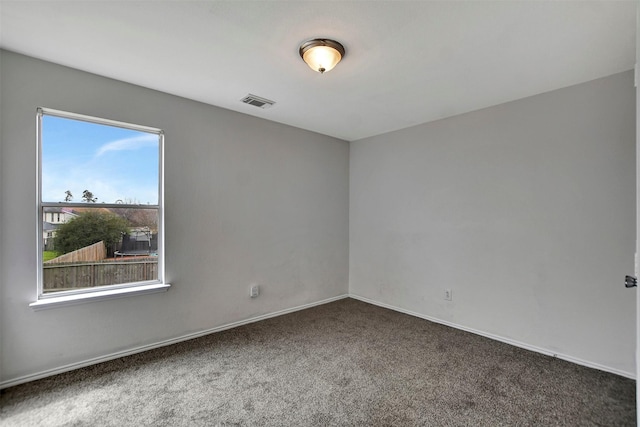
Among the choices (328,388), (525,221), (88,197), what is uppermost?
(88,197)

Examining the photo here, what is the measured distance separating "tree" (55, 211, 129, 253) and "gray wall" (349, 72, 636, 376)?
3.15m

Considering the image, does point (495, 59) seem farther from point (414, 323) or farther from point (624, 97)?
point (414, 323)

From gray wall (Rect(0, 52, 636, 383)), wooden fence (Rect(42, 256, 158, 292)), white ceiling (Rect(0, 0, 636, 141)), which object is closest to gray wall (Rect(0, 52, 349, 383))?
gray wall (Rect(0, 52, 636, 383))

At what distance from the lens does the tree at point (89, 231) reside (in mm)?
2479

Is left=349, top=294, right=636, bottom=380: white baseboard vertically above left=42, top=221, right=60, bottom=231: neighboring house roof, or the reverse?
left=42, top=221, right=60, bottom=231: neighboring house roof

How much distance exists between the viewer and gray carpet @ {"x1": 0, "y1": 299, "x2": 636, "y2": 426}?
1.92 m

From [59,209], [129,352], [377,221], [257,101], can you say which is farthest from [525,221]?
[59,209]

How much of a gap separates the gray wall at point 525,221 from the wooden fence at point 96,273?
9.55 feet

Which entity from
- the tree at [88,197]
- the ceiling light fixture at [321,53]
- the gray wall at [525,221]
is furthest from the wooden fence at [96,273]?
the gray wall at [525,221]

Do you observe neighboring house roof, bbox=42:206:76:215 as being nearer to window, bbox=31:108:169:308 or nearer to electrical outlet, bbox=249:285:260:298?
window, bbox=31:108:169:308

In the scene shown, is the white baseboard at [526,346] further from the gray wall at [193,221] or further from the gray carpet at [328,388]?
the gray wall at [193,221]

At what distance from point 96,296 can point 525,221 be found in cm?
397

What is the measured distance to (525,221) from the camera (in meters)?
2.95

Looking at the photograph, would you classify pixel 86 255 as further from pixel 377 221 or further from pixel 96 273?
pixel 377 221
